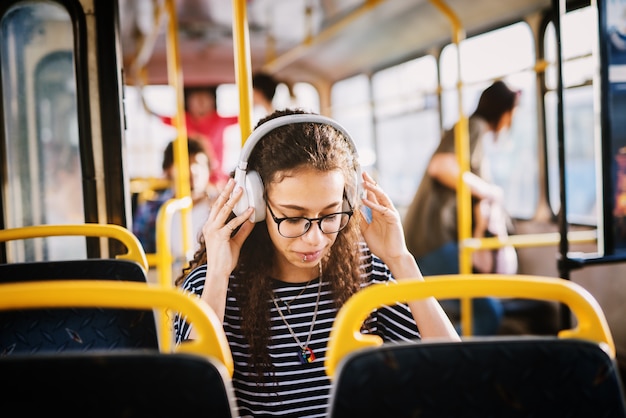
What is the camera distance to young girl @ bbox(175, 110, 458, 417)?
4.79 ft

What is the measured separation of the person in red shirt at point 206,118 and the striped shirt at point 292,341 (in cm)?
789

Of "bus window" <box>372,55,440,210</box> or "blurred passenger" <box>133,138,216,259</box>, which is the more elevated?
"bus window" <box>372,55,440,210</box>

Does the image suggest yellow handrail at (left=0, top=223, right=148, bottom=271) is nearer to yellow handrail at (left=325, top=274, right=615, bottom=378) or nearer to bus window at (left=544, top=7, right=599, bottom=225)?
yellow handrail at (left=325, top=274, right=615, bottom=378)

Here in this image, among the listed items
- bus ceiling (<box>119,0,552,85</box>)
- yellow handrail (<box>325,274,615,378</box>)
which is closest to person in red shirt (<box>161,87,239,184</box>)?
bus ceiling (<box>119,0,552,85</box>)

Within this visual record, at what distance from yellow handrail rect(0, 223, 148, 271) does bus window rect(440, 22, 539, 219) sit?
126 inches

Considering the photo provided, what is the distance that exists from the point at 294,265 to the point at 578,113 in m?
3.29

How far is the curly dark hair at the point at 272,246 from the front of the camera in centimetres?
147

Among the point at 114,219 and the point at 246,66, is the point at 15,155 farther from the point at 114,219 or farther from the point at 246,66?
the point at 246,66

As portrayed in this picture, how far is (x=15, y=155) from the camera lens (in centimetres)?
264

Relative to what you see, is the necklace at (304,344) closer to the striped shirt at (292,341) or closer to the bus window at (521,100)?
the striped shirt at (292,341)

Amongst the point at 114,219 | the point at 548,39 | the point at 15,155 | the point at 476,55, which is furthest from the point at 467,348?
the point at 476,55

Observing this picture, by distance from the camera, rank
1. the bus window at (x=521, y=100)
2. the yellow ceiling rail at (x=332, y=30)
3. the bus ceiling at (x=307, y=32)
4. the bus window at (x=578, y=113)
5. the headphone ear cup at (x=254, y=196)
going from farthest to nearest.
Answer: the bus ceiling at (x=307, y=32) < the bus window at (x=521, y=100) < the bus window at (x=578, y=113) < the yellow ceiling rail at (x=332, y=30) < the headphone ear cup at (x=254, y=196)

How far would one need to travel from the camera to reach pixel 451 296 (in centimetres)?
93

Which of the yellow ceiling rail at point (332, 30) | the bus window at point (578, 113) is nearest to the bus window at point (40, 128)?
the yellow ceiling rail at point (332, 30)
